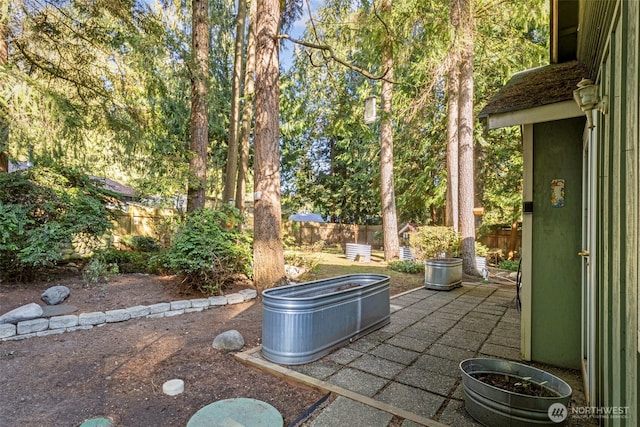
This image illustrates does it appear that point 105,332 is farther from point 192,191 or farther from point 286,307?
point 192,191

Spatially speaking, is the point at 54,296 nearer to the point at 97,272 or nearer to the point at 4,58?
the point at 97,272

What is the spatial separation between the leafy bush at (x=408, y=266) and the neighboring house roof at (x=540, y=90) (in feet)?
18.6

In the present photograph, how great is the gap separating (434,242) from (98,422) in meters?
8.18

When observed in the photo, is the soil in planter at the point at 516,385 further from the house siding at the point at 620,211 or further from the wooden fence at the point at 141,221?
the wooden fence at the point at 141,221

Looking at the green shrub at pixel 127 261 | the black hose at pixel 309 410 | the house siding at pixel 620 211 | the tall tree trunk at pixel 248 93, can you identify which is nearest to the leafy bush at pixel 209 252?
the green shrub at pixel 127 261

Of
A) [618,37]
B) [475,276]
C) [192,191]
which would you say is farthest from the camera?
[475,276]

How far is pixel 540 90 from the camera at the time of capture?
10.4ft

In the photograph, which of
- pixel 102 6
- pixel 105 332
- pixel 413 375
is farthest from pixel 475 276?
pixel 102 6

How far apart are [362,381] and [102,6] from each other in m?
7.39

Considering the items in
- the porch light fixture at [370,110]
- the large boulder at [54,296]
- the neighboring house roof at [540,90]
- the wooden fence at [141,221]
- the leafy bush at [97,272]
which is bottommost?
the large boulder at [54,296]

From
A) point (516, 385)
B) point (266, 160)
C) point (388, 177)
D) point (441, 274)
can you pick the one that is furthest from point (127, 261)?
point (388, 177)

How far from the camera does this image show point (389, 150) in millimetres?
10523

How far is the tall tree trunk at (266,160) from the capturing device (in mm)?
5473

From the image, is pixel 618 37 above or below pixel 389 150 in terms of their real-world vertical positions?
below
